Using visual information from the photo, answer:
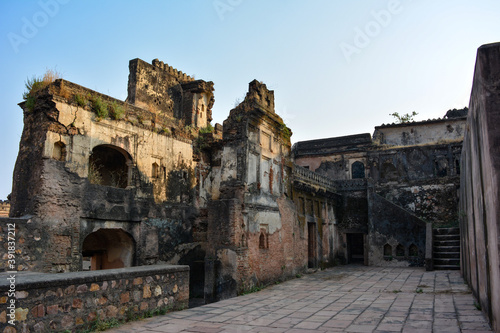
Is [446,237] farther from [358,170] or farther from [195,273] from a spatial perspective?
[358,170]

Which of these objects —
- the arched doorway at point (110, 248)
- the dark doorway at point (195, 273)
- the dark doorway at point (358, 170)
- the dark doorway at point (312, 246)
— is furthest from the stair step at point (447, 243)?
the arched doorway at point (110, 248)

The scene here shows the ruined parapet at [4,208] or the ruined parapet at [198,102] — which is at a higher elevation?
the ruined parapet at [198,102]

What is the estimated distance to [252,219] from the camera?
38.0 feet

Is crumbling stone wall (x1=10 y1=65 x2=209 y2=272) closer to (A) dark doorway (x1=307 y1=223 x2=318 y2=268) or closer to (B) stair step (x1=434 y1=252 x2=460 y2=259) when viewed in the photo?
(A) dark doorway (x1=307 y1=223 x2=318 y2=268)

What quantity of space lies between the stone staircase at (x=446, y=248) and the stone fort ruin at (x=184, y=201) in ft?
0.20

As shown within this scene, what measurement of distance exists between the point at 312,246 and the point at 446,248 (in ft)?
17.2

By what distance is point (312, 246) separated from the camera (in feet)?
52.9

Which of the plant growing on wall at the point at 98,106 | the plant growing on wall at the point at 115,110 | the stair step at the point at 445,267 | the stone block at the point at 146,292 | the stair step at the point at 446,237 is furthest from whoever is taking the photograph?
the stair step at the point at 446,237

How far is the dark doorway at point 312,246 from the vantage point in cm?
1598

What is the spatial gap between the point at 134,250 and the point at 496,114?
947 cm

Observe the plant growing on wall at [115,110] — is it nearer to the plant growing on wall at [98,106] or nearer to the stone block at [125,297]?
the plant growing on wall at [98,106]

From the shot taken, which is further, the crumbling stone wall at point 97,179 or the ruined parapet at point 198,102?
the ruined parapet at point 198,102

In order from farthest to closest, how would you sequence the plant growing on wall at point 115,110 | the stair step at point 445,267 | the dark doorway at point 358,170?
the dark doorway at point 358,170
the stair step at point 445,267
the plant growing on wall at point 115,110

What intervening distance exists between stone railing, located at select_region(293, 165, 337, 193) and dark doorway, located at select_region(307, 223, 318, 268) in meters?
1.87
